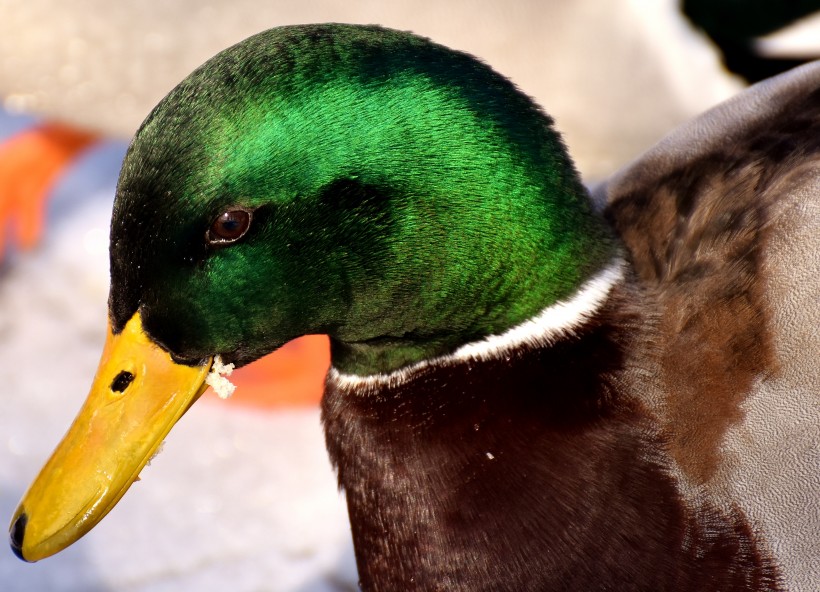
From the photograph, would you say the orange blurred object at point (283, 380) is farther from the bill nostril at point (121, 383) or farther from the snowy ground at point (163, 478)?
the bill nostril at point (121, 383)

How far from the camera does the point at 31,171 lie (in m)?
3.89

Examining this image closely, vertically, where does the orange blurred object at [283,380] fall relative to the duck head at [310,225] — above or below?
below

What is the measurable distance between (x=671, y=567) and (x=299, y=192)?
73cm

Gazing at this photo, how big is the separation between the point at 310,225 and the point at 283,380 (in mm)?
1878

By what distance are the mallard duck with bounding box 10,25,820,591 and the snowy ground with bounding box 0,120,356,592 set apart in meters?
1.11

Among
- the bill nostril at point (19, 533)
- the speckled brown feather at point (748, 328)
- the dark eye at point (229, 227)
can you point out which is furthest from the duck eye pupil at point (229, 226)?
the speckled brown feather at point (748, 328)

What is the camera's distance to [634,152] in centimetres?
351

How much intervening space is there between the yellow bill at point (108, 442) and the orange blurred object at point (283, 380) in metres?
1.68

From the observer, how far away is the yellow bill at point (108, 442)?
1558 mm

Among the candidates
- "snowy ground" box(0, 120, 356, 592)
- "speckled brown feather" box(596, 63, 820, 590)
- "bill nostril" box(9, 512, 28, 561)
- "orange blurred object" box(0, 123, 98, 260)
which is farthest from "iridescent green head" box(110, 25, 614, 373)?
"orange blurred object" box(0, 123, 98, 260)

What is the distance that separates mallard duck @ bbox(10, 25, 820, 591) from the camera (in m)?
1.45

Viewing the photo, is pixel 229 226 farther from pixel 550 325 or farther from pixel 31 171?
pixel 31 171

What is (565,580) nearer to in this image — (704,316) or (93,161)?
(704,316)

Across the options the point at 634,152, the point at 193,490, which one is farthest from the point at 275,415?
the point at 634,152
